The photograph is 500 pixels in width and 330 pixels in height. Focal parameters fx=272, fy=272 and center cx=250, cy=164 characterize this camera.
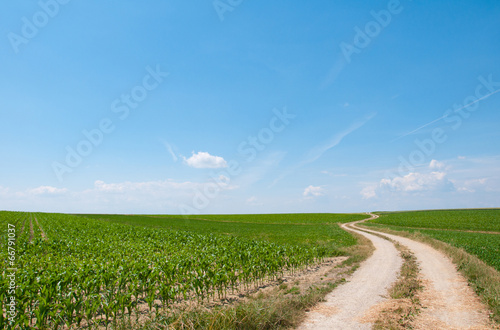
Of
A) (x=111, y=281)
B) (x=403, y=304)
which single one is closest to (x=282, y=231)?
(x=403, y=304)

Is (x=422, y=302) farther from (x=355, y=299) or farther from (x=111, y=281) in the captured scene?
(x=111, y=281)

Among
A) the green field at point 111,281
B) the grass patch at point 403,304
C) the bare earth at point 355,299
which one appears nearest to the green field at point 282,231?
the bare earth at point 355,299

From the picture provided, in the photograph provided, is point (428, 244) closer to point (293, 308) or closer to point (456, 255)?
point (456, 255)

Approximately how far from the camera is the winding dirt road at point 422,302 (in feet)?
29.9

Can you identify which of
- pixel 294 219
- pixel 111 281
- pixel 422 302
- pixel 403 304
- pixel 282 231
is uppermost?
pixel 111 281

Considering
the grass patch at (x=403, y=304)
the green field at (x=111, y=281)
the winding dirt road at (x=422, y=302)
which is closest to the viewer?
the green field at (x=111, y=281)

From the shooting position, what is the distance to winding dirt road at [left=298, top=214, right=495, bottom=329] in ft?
29.9

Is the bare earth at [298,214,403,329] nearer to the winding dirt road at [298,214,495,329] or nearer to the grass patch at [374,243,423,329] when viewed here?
the winding dirt road at [298,214,495,329]

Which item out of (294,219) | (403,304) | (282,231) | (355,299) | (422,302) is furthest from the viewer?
(294,219)

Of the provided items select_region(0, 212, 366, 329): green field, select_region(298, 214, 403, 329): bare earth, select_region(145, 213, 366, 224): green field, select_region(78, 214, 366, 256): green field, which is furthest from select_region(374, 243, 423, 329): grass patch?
select_region(145, 213, 366, 224): green field

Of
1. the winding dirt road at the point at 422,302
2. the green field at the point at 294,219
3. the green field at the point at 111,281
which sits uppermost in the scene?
the green field at the point at 111,281

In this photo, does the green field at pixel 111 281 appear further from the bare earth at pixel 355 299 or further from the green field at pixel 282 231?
the green field at pixel 282 231

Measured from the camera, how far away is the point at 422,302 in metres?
11.2

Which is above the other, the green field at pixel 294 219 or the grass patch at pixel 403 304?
the grass patch at pixel 403 304
